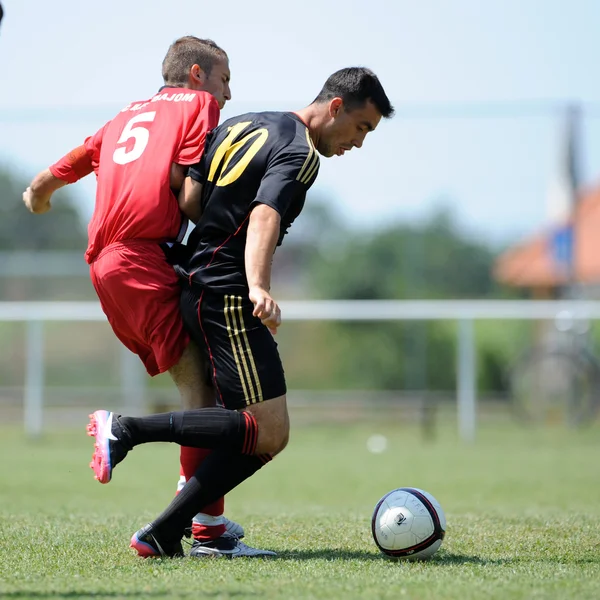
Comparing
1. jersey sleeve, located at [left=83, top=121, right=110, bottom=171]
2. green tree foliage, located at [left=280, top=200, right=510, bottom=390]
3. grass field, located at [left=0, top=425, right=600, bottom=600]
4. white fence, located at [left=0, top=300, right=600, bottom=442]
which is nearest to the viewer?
grass field, located at [left=0, top=425, right=600, bottom=600]

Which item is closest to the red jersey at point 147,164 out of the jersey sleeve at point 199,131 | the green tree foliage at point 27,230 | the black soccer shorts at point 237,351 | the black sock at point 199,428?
the jersey sleeve at point 199,131

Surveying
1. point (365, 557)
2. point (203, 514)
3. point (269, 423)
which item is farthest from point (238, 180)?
point (365, 557)

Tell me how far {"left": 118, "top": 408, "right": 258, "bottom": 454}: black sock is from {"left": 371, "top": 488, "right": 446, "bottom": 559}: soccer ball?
70 cm

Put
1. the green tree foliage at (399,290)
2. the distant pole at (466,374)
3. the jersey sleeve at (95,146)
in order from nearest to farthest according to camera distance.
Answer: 1. the jersey sleeve at (95,146)
2. the distant pole at (466,374)
3. the green tree foliage at (399,290)

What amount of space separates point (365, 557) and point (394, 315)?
11748 millimetres

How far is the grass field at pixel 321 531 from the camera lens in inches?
143

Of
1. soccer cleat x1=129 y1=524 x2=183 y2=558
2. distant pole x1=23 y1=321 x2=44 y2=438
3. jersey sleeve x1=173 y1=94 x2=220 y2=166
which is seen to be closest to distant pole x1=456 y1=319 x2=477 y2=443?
distant pole x1=23 y1=321 x2=44 y2=438

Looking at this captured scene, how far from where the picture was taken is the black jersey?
4.34 m

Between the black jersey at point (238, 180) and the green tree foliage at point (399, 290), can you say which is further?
the green tree foliage at point (399, 290)

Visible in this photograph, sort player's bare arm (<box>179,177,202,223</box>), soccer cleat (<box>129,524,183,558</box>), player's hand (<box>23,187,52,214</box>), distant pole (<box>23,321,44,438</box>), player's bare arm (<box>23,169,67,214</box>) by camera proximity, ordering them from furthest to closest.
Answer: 1. distant pole (<box>23,321,44,438</box>)
2. player's hand (<box>23,187,52,214</box>)
3. player's bare arm (<box>23,169,67,214</box>)
4. player's bare arm (<box>179,177,202,223</box>)
5. soccer cleat (<box>129,524,183,558</box>)

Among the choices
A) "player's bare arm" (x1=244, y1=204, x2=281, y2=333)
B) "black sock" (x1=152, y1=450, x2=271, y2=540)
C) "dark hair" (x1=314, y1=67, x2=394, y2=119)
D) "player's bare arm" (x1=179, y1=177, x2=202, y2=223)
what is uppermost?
"dark hair" (x1=314, y1=67, x2=394, y2=119)

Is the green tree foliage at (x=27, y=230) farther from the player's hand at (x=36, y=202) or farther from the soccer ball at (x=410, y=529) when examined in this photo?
the soccer ball at (x=410, y=529)

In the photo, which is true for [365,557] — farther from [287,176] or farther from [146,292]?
[287,176]

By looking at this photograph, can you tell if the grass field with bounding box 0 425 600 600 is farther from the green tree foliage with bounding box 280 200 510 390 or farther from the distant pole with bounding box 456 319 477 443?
the green tree foliage with bounding box 280 200 510 390
